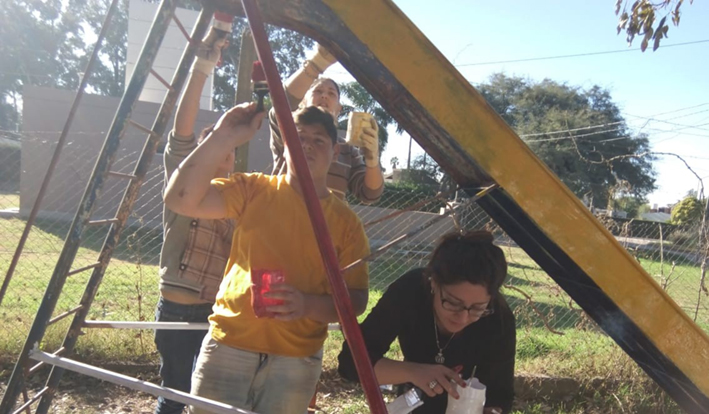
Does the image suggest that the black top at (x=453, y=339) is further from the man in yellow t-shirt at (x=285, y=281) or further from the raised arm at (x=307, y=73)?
the raised arm at (x=307, y=73)

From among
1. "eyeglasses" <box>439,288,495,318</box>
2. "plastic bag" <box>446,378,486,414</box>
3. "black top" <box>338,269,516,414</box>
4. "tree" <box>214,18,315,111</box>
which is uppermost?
"tree" <box>214,18,315,111</box>

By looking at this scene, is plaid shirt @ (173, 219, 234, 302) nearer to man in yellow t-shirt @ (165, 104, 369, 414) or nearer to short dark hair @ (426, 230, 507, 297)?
man in yellow t-shirt @ (165, 104, 369, 414)

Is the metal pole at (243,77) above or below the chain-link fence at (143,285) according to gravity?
above

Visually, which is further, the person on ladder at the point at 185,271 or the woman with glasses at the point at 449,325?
the person on ladder at the point at 185,271

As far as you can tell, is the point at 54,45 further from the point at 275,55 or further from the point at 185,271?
the point at 185,271

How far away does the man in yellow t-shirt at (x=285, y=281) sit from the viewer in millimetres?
1541

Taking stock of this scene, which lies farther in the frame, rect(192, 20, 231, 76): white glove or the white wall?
the white wall

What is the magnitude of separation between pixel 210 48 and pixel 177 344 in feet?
4.09

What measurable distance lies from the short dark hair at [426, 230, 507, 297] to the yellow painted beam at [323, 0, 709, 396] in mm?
324

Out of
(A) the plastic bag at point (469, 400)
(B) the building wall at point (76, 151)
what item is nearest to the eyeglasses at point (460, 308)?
(A) the plastic bag at point (469, 400)

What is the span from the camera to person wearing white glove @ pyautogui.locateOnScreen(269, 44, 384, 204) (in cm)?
219

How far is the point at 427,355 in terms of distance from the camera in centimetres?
182

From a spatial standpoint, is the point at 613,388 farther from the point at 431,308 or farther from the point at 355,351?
the point at 355,351

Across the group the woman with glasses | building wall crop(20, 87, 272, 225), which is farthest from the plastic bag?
building wall crop(20, 87, 272, 225)
